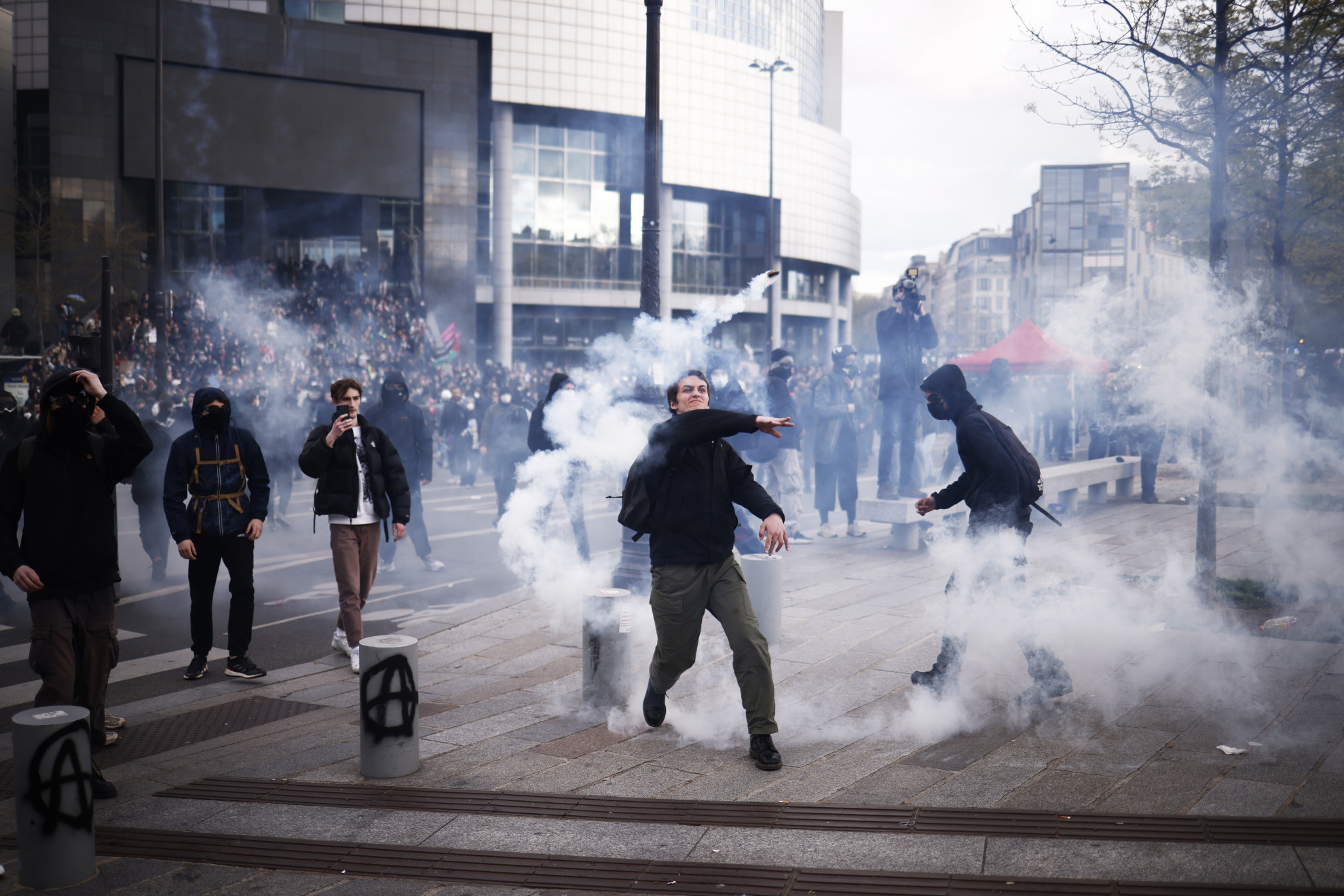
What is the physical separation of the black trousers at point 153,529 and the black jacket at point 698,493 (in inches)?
267

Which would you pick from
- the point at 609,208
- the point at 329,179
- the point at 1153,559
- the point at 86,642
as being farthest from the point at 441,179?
the point at 86,642

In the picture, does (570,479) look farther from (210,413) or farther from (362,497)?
(210,413)

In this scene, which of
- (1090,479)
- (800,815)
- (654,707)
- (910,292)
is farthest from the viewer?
(1090,479)

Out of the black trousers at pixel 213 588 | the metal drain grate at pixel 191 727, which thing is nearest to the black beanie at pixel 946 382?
the metal drain grate at pixel 191 727

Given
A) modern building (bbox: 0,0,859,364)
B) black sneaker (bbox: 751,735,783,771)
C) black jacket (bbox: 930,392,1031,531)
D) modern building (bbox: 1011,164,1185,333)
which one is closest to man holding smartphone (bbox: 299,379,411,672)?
black sneaker (bbox: 751,735,783,771)

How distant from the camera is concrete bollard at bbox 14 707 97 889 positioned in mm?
3500

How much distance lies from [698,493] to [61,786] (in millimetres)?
Result: 2707

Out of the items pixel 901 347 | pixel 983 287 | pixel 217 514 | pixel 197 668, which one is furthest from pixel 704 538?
pixel 983 287

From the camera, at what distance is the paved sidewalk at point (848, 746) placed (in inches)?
144

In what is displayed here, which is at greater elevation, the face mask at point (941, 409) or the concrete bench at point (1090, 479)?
the face mask at point (941, 409)

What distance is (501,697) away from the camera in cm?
575

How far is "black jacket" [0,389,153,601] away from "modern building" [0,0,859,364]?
25.5m

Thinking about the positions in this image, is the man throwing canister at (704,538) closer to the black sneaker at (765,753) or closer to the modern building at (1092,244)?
the black sneaker at (765,753)

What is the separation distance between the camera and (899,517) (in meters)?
10.4
